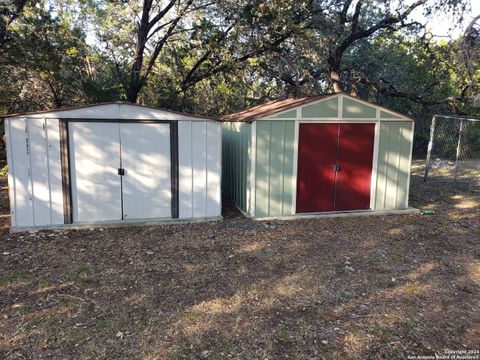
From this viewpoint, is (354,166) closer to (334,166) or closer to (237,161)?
(334,166)

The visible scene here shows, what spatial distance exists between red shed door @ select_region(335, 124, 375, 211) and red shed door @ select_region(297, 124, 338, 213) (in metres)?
0.15

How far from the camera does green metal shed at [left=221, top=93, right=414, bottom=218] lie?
6996 mm

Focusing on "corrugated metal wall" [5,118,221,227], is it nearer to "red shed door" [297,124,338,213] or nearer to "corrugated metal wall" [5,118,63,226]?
"corrugated metal wall" [5,118,63,226]

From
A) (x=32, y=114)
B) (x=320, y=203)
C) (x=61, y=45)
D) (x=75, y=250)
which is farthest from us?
(x=61, y=45)

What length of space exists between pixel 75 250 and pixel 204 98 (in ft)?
35.4

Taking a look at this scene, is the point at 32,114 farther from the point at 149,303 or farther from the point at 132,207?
the point at 149,303

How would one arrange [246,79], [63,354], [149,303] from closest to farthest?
[63,354] → [149,303] → [246,79]

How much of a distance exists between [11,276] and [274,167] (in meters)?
4.50

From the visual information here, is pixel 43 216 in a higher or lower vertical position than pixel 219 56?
lower

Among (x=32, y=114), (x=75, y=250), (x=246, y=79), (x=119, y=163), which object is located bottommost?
(x=75, y=250)

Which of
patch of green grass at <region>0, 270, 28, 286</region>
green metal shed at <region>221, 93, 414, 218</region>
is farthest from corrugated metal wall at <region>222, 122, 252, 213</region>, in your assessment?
patch of green grass at <region>0, 270, 28, 286</region>

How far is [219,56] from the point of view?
1077 cm

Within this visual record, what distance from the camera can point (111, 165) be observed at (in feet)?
20.9

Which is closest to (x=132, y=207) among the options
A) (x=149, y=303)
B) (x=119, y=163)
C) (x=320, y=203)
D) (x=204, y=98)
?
(x=119, y=163)
